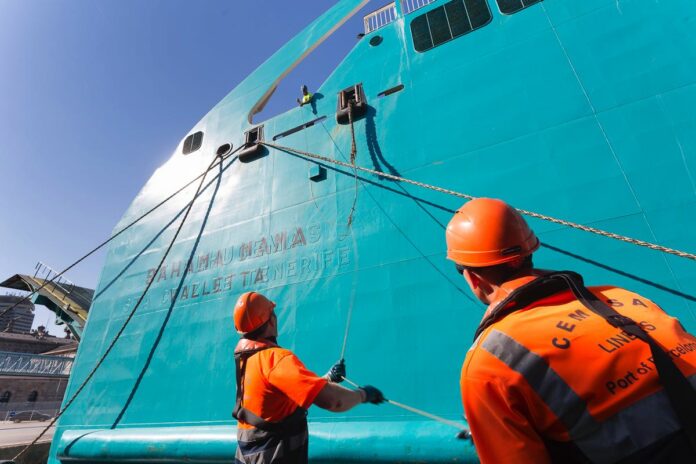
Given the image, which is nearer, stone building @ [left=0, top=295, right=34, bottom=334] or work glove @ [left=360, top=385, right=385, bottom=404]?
work glove @ [left=360, top=385, right=385, bottom=404]

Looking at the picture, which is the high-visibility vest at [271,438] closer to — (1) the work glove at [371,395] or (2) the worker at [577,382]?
(1) the work glove at [371,395]

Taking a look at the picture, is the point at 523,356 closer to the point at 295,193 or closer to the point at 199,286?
the point at 295,193

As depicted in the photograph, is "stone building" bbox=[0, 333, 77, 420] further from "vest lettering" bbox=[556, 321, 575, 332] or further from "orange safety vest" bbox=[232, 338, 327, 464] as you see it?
"vest lettering" bbox=[556, 321, 575, 332]

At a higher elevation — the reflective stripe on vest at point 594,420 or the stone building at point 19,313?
the stone building at point 19,313

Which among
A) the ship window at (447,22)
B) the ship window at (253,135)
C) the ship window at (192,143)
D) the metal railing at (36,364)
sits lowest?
the metal railing at (36,364)

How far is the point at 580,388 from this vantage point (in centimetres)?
80

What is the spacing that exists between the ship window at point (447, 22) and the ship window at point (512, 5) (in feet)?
0.46

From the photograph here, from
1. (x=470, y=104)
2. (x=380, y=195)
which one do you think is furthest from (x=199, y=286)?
(x=470, y=104)

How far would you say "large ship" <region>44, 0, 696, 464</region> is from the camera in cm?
274

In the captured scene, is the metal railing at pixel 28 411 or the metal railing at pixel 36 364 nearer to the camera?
the metal railing at pixel 28 411

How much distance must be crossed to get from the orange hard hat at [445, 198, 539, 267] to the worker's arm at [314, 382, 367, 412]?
42.3 inches

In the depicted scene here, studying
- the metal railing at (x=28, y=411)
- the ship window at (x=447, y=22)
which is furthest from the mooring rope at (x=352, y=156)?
the metal railing at (x=28, y=411)

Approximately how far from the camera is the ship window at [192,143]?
6169 mm


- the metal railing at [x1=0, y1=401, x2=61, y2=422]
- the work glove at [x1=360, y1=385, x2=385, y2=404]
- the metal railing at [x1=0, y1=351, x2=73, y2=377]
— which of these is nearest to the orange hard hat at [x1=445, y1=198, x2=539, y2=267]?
the work glove at [x1=360, y1=385, x2=385, y2=404]
